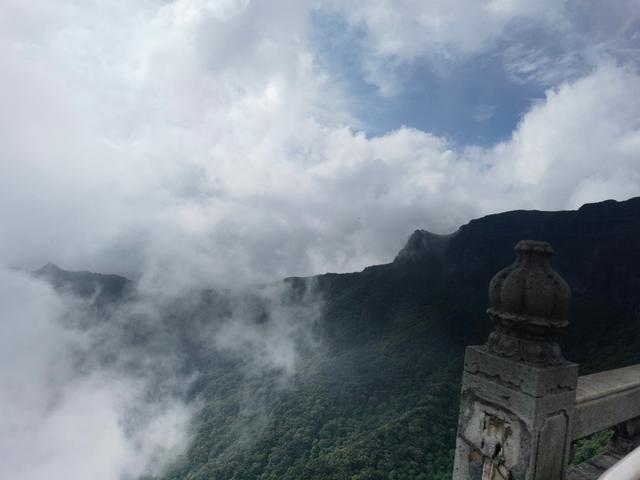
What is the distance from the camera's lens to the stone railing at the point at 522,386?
2.87 m

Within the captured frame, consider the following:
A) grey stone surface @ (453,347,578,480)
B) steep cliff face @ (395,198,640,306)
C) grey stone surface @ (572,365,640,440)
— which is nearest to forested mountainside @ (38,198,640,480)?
steep cliff face @ (395,198,640,306)

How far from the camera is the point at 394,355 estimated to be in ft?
279

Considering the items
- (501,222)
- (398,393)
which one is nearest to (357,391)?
(398,393)

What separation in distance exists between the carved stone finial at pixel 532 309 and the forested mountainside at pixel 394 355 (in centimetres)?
3649

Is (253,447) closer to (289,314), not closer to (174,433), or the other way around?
(174,433)

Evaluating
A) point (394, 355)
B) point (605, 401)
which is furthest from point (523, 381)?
point (394, 355)

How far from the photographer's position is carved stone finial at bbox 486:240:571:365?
2.89 m

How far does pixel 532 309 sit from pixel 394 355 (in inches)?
3390

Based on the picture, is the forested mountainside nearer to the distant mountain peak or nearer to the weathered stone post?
the distant mountain peak

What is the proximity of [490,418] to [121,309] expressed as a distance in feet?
575

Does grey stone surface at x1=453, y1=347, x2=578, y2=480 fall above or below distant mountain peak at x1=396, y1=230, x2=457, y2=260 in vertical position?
below

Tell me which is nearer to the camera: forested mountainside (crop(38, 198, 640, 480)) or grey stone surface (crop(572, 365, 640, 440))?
grey stone surface (crop(572, 365, 640, 440))

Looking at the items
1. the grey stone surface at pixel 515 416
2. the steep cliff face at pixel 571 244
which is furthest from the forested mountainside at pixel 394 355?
the grey stone surface at pixel 515 416

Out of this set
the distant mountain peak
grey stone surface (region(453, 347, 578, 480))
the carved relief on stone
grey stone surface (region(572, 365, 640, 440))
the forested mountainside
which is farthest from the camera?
the distant mountain peak
